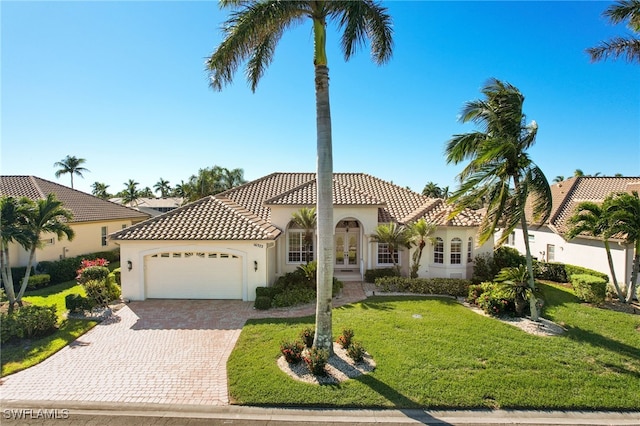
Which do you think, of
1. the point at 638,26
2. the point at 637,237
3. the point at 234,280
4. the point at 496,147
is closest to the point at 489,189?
the point at 496,147

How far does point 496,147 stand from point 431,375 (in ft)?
27.3

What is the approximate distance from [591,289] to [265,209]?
773 inches

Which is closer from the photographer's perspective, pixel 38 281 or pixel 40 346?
pixel 40 346

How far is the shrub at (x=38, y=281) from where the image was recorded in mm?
18188

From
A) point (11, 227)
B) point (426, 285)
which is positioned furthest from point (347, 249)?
point (11, 227)

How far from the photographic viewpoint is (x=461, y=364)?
29.1ft

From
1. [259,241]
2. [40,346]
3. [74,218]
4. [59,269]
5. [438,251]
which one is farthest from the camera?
[74,218]

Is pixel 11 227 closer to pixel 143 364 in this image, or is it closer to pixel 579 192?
pixel 143 364

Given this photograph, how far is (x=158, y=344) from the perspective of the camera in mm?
10617

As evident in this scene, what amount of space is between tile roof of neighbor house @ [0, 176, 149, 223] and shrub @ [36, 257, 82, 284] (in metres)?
3.28

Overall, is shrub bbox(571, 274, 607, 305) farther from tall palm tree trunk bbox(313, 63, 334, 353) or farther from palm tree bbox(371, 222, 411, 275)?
tall palm tree trunk bbox(313, 63, 334, 353)

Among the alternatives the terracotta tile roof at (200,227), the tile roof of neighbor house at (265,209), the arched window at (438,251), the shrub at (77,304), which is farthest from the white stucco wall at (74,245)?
the arched window at (438,251)

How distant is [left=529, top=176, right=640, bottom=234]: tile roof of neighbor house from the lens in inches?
869

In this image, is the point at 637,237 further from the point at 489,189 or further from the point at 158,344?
the point at 158,344
